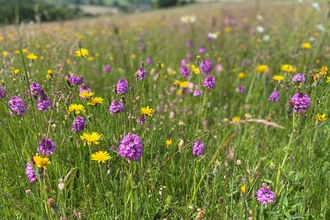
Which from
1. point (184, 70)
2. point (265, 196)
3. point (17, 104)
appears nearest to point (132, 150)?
point (265, 196)

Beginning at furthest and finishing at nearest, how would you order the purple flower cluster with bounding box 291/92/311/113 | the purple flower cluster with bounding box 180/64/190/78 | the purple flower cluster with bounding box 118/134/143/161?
the purple flower cluster with bounding box 180/64/190/78
the purple flower cluster with bounding box 291/92/311/113
the purple flower cluster with bounding box 118/134/143/161

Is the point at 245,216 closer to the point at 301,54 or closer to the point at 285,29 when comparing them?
the point at 301,54

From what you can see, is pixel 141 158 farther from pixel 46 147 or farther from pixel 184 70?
pixel 184 70

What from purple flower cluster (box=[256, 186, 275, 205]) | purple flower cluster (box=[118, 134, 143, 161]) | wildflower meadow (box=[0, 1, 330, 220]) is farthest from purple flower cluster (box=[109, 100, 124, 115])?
purple flower cluster (box=[256, 186, 275, 205])

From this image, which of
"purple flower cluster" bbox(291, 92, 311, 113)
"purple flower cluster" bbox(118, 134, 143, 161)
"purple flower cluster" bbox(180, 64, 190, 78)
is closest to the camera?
"purple flower cluster" bbox(118, 134, 143, 161)

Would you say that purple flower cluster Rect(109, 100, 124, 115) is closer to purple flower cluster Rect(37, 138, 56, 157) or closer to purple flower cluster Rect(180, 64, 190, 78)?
purple flower cluster Rect(37, 138, 56, 157)

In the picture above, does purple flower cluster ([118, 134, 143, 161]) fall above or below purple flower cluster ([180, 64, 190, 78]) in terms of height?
below

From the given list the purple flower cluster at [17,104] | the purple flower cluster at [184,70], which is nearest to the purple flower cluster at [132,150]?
the purple flower cluster at [17,104]

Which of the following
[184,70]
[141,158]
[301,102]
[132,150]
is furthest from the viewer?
[184,70]

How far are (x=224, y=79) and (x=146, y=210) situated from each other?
2.73 m

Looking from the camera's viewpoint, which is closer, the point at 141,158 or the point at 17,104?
the point at 141,158

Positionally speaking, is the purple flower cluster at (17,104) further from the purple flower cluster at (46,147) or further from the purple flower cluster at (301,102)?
the purple flower cluster at (301,102)

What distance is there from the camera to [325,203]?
179cm

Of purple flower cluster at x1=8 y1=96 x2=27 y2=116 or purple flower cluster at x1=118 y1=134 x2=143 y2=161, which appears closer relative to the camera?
purple flower cluster at x1=118 y1=134 x2=143 y2=161
